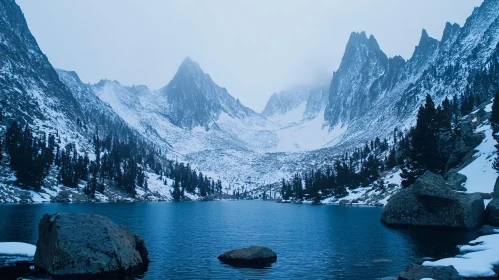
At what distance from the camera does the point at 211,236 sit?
54.5 metres

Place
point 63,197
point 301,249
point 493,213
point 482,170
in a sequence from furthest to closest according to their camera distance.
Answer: point 63,197 → point 482,170 → point 493,213 → point 301,249

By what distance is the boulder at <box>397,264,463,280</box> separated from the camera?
22281mm

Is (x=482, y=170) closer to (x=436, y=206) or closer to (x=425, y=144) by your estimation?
Result: (x=425, y=144)

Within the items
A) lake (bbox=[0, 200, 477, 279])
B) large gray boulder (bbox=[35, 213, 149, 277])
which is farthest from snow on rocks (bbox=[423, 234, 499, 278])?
large gray boulder (bbox=[35, 213, 149, 277])

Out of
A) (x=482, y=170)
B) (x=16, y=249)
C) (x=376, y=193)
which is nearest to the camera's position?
(x=16, y=249)

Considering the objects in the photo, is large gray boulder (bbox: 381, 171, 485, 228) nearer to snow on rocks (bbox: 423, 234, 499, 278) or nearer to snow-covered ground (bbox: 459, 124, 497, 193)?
snow-covered ground (bbox: 459, 124, 497, 193)

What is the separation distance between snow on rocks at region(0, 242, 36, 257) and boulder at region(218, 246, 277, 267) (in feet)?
56.7

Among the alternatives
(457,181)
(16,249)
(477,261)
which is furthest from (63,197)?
(477,261)

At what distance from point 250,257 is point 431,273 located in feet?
53.3

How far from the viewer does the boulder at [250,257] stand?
1328 inches

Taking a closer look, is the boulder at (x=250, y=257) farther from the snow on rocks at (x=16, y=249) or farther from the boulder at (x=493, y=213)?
the boulder at (x=493, y=213)

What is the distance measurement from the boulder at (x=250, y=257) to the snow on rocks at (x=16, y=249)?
17.3 metres

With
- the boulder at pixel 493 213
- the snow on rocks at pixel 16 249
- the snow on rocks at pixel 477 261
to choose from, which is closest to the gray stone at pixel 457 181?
the boulder at pixel 493 213

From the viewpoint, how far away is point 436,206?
5628 cm
